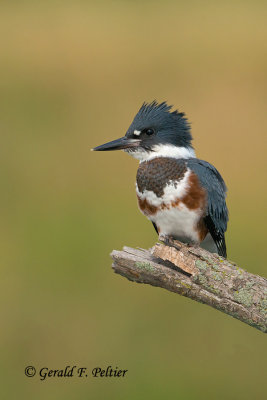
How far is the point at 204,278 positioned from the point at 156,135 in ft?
2.02

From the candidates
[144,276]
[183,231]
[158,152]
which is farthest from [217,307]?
[158,152]

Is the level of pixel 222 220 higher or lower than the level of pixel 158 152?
lower

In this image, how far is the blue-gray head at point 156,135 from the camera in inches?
78.8

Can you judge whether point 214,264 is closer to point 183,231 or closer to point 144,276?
point 144,276

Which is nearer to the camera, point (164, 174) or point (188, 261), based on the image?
point (188, 261)

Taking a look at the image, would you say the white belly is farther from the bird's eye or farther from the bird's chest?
the bird's eye

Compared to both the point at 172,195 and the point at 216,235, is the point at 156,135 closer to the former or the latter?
the point at 172,195

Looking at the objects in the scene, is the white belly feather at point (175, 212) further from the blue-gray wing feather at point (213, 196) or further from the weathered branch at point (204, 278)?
the weathered branch at point (204, 278)

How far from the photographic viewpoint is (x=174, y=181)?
1904 millimetres

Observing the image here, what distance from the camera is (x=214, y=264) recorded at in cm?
163

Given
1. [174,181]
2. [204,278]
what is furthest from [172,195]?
[204,278]

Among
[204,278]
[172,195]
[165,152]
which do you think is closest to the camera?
[204,278]

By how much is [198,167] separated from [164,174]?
0.40 ft

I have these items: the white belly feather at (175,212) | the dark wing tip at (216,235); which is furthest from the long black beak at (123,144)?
the dark wing tip at (216,235)
